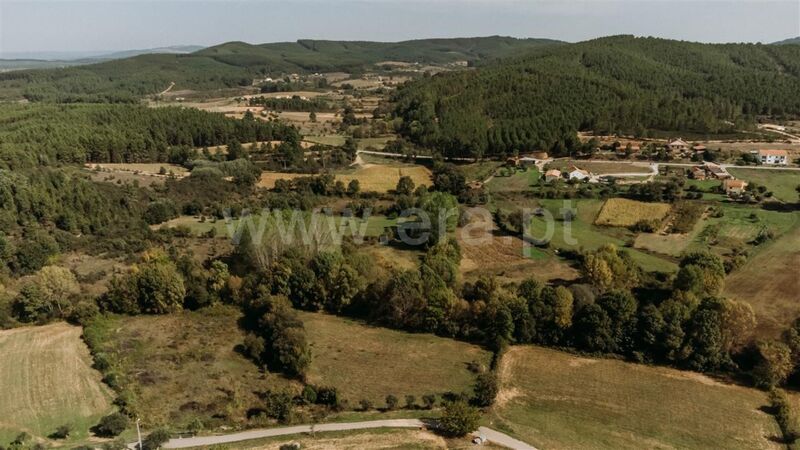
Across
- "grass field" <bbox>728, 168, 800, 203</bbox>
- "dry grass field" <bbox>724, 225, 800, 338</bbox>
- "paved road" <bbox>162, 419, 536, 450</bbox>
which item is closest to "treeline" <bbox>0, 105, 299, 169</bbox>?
"paved road" <bbox>162, 419, 536, 450</bbox>

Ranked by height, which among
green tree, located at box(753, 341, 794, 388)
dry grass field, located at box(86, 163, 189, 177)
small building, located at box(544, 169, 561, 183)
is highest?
small building, located at box(544, 169, 561, 183)

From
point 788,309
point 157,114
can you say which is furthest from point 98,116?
point 788,309

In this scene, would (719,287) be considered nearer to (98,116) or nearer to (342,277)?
(342,277)

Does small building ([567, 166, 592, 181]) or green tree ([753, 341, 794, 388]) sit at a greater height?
small building ([567, 166, 592, 181])

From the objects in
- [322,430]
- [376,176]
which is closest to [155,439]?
[322,430]

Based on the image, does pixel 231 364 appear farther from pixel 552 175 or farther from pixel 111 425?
pixel 552 175

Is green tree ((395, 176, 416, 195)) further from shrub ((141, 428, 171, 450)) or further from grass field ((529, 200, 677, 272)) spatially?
shrub ((141, 428, 171, 450))

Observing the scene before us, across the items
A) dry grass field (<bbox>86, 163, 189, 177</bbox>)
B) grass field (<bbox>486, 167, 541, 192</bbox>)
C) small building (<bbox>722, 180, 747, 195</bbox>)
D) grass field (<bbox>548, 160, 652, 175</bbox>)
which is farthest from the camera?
dry grass field (<bbox>86, 163, 189, 177</bbox>)
